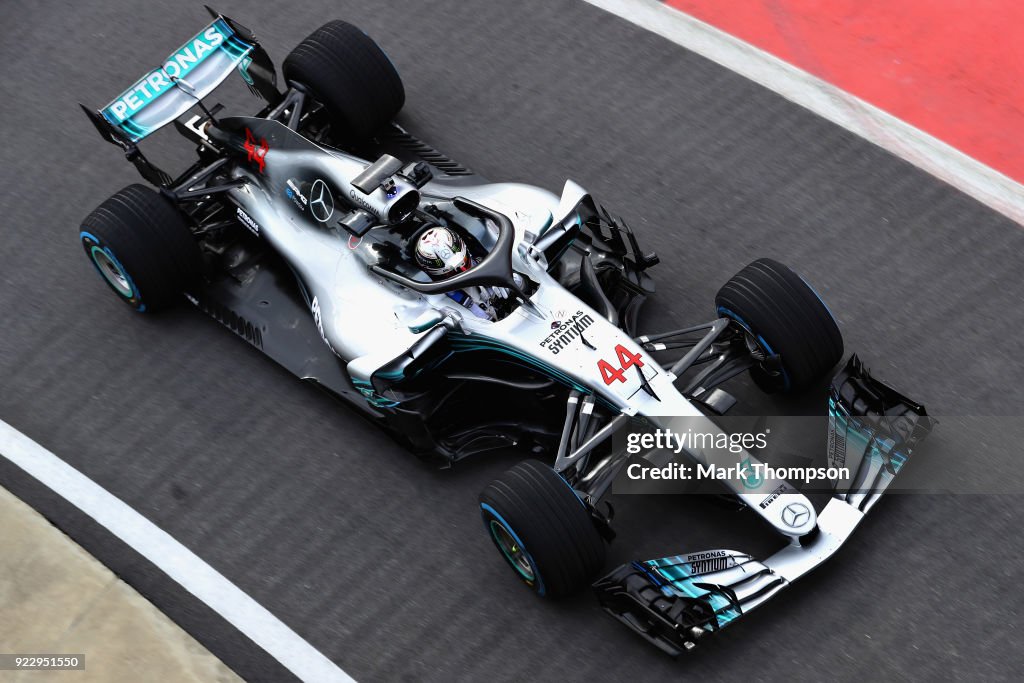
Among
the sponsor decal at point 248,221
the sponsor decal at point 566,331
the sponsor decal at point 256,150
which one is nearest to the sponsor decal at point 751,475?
the sponsor decal at point 566,331

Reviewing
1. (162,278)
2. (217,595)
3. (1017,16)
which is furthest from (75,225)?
Answer: (1017,16)

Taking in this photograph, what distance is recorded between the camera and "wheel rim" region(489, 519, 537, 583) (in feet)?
23.6

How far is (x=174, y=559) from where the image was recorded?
25.7 ft

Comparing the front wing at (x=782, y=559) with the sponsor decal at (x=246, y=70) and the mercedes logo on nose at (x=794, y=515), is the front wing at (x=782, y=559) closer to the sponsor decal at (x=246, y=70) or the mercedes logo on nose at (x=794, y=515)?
the mercedes logo on nose at (x=794, y=515)

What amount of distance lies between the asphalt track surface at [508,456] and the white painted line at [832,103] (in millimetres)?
127

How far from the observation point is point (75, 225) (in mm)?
9469

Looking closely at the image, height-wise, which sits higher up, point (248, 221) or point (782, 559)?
point (248, 221)

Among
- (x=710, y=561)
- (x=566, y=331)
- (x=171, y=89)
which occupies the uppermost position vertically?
(x=171, y=89)

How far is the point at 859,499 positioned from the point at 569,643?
181 cm

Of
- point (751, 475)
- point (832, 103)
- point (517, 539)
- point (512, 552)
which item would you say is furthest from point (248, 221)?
point (832, 103)

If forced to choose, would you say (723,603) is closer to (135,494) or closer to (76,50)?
(135,494)

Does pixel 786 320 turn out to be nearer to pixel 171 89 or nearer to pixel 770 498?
pixel 770 498

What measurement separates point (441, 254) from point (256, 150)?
5.87ft

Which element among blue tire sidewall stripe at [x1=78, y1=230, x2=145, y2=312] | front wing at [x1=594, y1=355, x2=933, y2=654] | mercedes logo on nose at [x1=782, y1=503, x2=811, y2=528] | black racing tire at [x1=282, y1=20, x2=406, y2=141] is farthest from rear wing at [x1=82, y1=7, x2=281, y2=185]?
mercedes logo on nose at [x1=782, y1=503, x2=811, y2=528]
